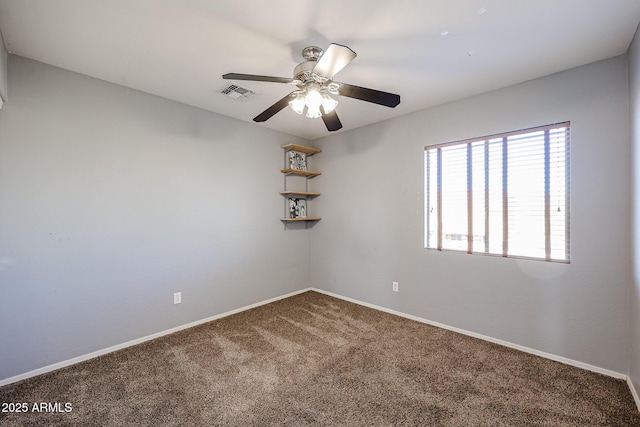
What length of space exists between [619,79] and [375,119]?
2092mm

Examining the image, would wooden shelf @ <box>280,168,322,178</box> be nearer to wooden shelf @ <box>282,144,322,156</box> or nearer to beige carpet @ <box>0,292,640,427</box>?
wooden shelf @ <box>282,144,322,156</box>

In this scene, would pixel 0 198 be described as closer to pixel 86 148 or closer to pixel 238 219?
pixel 86 148

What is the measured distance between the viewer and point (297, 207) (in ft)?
13.8

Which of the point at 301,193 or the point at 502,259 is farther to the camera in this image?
the point at 301,193

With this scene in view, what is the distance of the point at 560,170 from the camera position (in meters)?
2.32

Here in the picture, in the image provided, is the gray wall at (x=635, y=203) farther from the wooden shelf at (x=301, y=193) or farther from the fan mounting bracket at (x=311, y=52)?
the wooden shelf at (x=301, y=193)

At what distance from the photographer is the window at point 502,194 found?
7.69 ft

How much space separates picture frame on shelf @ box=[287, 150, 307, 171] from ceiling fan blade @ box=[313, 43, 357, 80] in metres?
2.32

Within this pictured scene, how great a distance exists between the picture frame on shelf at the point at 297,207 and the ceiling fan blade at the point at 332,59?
2516mm

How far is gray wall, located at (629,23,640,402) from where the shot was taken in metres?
1.81

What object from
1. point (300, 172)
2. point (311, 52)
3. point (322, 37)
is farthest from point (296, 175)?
point (322, 37)

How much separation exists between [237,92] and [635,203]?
10.7ft

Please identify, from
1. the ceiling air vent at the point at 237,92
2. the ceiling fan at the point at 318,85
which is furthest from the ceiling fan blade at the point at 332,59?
the ceiling air vent at the point at 237,92

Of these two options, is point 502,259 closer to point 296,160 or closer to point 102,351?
point 296,160
